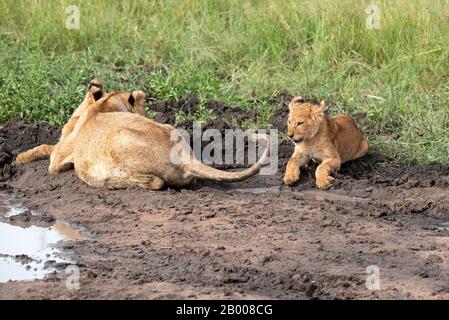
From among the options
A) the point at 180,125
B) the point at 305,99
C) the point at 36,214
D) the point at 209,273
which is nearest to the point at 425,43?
the point at 305,99

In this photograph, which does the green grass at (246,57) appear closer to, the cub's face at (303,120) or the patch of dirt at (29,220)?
the cub's face at (303,120)

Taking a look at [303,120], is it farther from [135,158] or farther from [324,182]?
[135,158]

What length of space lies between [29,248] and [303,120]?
8.43 ft

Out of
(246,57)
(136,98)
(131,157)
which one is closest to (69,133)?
(136,98)

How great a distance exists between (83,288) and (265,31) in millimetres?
5413

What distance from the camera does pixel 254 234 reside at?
6.93m

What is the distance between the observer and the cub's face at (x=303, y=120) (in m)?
8.55

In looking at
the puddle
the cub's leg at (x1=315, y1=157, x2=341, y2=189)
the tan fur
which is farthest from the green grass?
the puddle

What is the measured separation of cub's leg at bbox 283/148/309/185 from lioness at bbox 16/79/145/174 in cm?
112

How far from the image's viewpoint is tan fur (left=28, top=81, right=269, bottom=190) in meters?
7.72

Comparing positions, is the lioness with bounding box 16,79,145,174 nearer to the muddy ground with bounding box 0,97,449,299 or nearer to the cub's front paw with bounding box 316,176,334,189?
the muddy ground with bounding box 0,97,449,299

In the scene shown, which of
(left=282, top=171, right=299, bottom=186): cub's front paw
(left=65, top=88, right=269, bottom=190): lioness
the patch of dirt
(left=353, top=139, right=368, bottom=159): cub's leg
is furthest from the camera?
(left=353, top=139, right=368, bottom=159): cub's leg

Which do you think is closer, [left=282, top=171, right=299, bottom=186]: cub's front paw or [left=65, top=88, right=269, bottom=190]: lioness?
[left=65, top=88, right=269, bottom=190]: lioness
